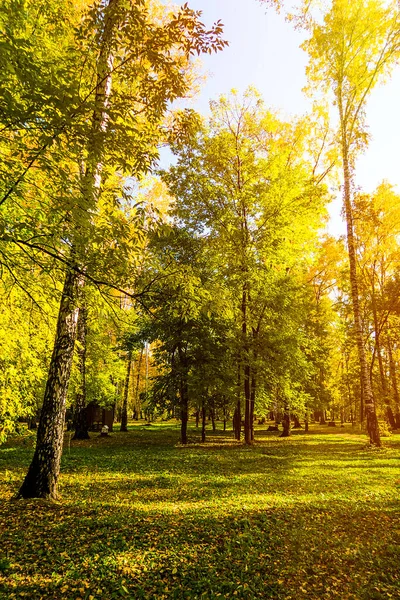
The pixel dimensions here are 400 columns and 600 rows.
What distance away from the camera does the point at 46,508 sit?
5.49 m

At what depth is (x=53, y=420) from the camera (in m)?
5.91

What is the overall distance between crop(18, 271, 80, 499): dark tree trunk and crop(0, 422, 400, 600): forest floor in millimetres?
297

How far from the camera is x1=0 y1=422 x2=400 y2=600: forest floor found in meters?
3.71

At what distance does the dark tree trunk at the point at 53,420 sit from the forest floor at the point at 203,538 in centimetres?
30

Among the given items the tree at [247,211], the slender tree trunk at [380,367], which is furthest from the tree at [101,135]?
the slender tree trunk at [380,367]

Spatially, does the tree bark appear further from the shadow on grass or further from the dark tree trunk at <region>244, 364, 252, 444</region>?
the shadow on grass

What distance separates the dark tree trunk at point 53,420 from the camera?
5.79 metres

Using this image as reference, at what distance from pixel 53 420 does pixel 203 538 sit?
3131 mm

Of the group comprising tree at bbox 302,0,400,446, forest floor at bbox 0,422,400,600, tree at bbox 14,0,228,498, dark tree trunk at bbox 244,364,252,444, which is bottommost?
forest floor at bbox 0,422,400,600

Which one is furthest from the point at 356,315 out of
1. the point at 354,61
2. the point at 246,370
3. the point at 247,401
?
the point at 354,61

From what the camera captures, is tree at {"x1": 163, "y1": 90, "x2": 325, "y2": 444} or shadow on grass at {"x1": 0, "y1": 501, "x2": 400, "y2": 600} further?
tree at {"x1": 163, "y1": 90, "x2": 325, "y2": 444}

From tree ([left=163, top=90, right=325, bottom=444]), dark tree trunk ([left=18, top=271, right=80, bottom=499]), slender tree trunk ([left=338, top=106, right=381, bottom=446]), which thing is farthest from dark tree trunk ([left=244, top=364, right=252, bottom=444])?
dark tree trunk ([left=18, top=271, right=80, bottom=499])

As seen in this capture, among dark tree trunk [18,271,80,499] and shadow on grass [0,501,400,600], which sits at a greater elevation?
dark tree trunk [18,271,80,499]

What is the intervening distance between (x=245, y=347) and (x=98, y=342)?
33.4 feet
